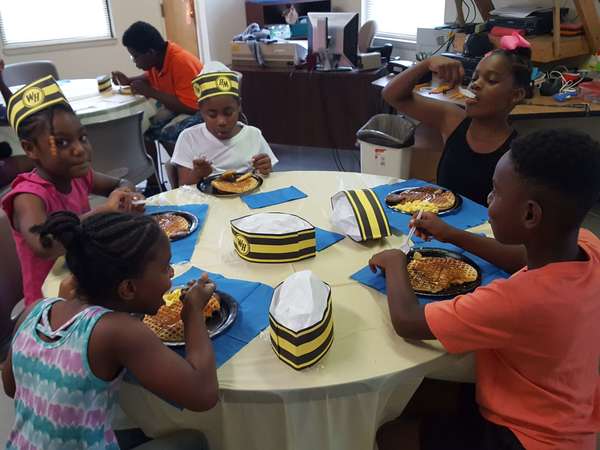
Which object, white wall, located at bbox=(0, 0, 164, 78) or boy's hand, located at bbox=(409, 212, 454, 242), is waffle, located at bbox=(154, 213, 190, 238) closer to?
boy's hand, located at bbox=(409, 212, 454, 242)

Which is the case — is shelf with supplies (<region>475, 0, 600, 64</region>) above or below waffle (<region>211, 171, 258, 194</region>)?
above

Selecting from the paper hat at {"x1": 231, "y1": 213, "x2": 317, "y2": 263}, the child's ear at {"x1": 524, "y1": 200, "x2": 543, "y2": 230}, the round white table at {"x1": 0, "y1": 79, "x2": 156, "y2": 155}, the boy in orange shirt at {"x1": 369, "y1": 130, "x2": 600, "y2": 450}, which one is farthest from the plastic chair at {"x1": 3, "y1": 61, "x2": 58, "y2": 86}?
the child's ear at {"x1": 524, "y1": 200, "x2": 543, "y2": 230}

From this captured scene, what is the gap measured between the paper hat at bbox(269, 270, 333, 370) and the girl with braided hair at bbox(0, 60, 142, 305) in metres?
0.71

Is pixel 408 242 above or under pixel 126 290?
A: under

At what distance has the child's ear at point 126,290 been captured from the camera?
0.95 metres

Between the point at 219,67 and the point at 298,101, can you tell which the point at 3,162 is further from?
the point at 298,101

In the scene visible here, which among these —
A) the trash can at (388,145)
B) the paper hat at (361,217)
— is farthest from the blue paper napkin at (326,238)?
the trash can at (388,145)

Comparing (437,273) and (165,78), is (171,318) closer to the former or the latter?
(437,273)

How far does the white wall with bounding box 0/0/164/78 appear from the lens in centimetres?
527

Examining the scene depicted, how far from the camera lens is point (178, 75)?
3.19 meters

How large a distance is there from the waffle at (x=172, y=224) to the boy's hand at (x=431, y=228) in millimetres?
658

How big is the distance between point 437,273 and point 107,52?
527cm

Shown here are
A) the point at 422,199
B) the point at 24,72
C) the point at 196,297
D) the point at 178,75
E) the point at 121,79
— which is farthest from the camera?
the point at 24,72

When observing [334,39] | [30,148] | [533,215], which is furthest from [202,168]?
[334,39]
